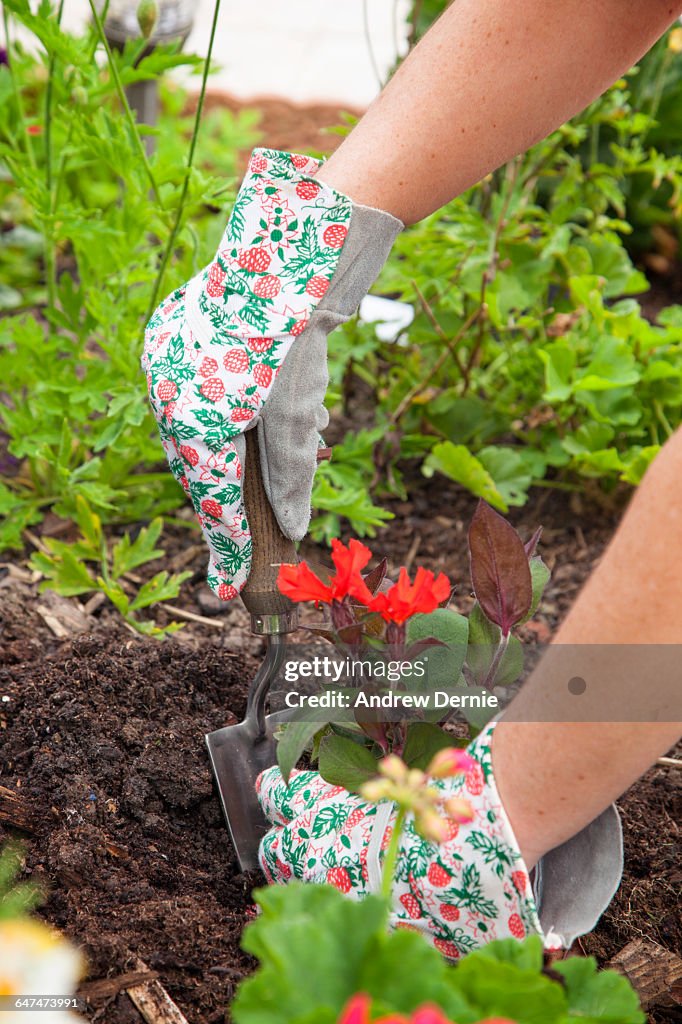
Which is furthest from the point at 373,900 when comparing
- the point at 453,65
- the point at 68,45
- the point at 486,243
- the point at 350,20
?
the point at 350,20

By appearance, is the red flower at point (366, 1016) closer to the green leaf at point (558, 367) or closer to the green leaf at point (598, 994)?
the green leaf at point (598, 994)

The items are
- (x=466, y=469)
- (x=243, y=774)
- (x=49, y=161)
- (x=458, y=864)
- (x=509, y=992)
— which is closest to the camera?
(x=509, y=992)

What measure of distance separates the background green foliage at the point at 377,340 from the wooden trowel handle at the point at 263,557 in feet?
1.15

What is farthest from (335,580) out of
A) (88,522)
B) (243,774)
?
(88,522)

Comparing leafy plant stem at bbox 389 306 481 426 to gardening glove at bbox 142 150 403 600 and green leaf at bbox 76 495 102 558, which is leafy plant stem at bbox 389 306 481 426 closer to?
green leaf at bbox 76 495 102 558

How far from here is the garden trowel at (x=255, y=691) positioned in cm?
108

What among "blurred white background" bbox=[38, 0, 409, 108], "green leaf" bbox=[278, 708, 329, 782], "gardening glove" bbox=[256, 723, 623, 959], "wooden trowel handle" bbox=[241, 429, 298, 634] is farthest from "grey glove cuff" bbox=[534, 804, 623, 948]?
"blurred white background" bbox=[38, 0, 409, 108]

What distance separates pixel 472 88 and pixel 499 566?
1.40 ft

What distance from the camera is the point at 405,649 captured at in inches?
38.3

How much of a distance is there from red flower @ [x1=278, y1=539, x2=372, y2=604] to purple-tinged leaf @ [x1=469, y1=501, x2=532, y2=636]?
112mm

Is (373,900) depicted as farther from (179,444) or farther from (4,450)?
(4,450)

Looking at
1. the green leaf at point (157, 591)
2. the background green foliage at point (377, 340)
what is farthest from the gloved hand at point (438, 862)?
the background green foliage at point (377, 340)

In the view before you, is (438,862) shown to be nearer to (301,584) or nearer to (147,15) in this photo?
(301,584)

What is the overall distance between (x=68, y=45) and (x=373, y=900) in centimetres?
112
